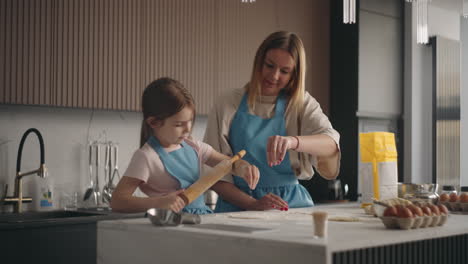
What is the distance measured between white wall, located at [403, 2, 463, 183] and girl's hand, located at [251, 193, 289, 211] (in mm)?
3098

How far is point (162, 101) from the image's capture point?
213 cm

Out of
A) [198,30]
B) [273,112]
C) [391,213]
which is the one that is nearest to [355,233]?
[391,213]

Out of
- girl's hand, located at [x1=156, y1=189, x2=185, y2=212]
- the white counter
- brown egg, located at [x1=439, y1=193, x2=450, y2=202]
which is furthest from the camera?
brown egg, located at [x1=439, y1=193, x2=450, y2=202]

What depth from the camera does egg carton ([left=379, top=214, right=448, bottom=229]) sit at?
60.4 inches

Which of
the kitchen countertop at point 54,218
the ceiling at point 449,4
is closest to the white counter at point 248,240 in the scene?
the kitchen countertop at point 54,218

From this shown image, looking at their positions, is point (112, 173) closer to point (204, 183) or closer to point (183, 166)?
point (183, 166)

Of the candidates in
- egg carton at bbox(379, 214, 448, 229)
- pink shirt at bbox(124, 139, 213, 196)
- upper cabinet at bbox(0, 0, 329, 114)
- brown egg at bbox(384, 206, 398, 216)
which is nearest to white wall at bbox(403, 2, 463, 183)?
upper cabinet at bbox(0, 0, 329, 114)

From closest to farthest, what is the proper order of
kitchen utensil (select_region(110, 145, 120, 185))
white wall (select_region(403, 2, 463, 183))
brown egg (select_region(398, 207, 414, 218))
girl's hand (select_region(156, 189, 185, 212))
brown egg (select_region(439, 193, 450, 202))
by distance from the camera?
brown egg (select_region(398, 207, 414, 218))
girl's hand (select_region(156, 189, 185, 212))
brown egg (select_region(439, 193, 450, 202))
kitchen utensil (select_region(110, 145, 120, 185))
white wall (select_region(403, 2, 463, 183))

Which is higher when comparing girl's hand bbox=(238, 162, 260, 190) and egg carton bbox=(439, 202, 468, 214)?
girl's hand bbox=(238, 162, 260, 190)

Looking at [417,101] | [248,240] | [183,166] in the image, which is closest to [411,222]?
[248,240]

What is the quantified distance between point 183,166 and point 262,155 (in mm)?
370

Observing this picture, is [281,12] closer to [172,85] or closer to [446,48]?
[446,48]

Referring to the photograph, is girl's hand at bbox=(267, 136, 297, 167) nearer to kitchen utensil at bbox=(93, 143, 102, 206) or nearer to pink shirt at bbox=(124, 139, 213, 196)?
pink shirt at bbox=(124, 139, 213, 196)

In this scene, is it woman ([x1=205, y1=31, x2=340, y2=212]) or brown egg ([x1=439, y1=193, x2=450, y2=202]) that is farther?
woman ([x1=205, y1=31, x2=340, y2=212])
